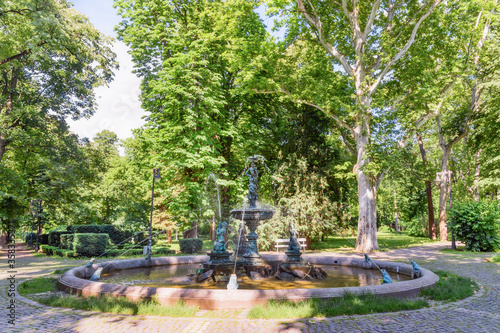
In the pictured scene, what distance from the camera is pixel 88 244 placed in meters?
17.7

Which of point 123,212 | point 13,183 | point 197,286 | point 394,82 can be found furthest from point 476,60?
point 123,212

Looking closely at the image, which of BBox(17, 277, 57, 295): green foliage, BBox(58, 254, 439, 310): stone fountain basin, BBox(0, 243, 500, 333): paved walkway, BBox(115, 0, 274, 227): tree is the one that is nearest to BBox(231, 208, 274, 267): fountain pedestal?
BBox(58, 254, 439, 310): stone fountain basin

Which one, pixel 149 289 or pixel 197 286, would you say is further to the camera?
pixel 197 286

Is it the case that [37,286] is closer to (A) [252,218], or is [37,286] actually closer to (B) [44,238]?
(A) [252,218]

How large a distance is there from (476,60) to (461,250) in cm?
1533

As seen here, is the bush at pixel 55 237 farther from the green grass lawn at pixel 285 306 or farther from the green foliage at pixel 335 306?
the green foliage at pixel 335 306

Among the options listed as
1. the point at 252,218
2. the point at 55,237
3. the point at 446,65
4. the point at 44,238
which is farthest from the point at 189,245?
the point at 446,65

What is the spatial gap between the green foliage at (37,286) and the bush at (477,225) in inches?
836

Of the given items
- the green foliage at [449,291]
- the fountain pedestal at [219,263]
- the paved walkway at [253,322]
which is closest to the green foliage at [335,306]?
the paved walkway at [253,322]

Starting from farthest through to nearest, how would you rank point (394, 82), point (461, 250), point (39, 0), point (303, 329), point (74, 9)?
point (394, 82) → point (461, 250) → point (74, 9) → point (39, 0) → point (303, 329)

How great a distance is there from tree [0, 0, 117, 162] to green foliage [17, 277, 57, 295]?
986 centimetres

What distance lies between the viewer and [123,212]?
105 feet

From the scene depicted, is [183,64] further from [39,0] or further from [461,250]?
[461,250]

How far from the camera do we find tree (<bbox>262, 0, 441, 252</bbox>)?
56.4 ft
